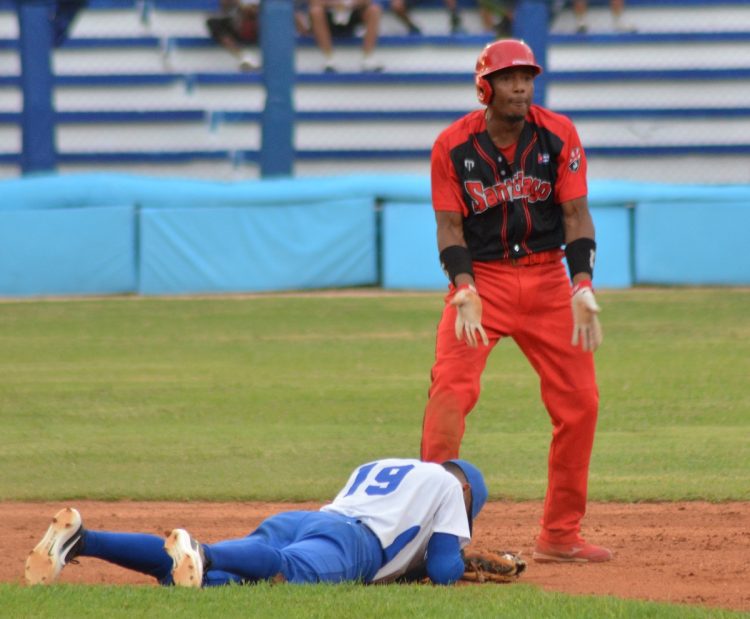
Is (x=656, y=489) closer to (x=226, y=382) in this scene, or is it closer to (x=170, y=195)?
(x=226, y=382)

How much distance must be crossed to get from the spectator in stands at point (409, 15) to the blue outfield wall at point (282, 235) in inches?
210

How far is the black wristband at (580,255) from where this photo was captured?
579 cm

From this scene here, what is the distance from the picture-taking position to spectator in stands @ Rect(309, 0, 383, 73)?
67.2ft

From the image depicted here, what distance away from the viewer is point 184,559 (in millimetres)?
4680

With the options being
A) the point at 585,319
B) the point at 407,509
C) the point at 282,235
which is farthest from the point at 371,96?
the point at 407,509

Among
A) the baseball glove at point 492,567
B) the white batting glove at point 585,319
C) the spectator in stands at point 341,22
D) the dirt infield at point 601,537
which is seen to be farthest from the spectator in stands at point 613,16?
the baseball glove at point 492,567

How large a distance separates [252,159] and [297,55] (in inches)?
72.0

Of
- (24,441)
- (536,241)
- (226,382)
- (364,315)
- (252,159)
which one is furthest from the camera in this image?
(252,159)

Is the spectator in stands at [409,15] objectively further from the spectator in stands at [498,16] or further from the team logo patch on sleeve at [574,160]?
the team logo patch on sleeve at [574,160]

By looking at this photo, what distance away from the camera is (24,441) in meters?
8.80

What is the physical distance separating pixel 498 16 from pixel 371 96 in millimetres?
2272

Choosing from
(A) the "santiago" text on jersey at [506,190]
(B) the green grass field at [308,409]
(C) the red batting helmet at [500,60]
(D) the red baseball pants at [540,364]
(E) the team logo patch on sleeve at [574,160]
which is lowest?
(B) the green grass field at [308,409]

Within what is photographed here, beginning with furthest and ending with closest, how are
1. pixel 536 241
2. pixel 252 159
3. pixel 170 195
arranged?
pixel 252 159 < pixel 170 195 < pixel 536 241

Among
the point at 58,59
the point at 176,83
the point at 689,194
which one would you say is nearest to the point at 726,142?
the point at 689,194
